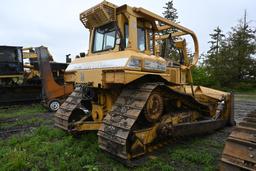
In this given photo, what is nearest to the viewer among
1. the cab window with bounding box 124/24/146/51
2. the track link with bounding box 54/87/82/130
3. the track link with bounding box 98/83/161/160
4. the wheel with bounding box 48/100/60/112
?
the track link with bounding box 98/83/161/160

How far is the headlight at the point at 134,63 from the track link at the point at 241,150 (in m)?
1.93

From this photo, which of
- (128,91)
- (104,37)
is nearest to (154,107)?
(128,91)

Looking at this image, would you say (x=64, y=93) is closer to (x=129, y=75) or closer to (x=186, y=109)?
(x=186, y=109)

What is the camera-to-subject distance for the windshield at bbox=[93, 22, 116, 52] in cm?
480

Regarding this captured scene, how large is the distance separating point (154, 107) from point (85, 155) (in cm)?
153

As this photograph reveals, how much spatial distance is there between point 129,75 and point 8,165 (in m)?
2.44

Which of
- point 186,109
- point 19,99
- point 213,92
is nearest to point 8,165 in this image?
point 186,109

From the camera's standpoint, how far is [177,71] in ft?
18.5

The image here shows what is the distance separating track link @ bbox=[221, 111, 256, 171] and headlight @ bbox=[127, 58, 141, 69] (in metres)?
1.93

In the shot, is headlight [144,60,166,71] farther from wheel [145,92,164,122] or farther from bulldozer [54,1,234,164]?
wheel [145,92,164,122]

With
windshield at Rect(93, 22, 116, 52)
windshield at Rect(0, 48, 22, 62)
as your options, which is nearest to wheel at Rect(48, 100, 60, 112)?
windshield at Rect(0, 48, 22, 62)

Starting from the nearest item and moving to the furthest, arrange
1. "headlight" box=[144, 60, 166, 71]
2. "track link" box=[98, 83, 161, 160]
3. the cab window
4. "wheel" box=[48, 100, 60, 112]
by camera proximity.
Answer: "track link" box=[98, 83, 161, 160], "headlight" box=[144, 60, 166, 71], the cab window, "wheel" box=[48, 100, 60, 112]

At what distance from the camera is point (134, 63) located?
4.05 m

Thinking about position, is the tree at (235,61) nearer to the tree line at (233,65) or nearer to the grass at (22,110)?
the tree line at (233,65)
